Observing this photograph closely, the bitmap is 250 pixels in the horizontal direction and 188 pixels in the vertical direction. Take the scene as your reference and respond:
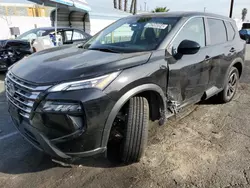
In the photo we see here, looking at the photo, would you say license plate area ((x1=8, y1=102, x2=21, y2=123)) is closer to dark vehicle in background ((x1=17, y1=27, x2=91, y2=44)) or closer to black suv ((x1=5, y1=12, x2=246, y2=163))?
black suv ((x1=5, y1=12, x2=246, y2=163))

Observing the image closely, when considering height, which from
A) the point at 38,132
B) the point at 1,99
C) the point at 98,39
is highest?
the point at 98,39

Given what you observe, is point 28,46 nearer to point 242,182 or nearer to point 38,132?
point 38,132

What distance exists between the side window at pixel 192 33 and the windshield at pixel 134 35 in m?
0.16

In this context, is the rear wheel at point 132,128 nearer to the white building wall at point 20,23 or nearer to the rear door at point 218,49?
the rear door at point 218,49

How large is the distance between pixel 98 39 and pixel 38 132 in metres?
1.90

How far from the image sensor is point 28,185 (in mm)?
2383

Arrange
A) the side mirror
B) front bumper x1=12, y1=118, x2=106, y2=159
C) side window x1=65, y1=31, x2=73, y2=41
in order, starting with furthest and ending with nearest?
side window x1=65, y1=31, x2=73, y2=41 < the side mirror < front bumper x1=12, y1=118, x2=106, y2=159

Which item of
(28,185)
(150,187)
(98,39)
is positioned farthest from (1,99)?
(150,187)

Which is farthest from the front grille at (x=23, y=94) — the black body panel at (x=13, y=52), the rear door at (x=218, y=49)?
the black body panel at (x=13, y=52)

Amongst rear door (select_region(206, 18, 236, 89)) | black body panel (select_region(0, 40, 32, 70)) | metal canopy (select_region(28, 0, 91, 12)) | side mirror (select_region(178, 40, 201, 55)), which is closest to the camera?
side mirror (select_region(178, 40, 201, 55))

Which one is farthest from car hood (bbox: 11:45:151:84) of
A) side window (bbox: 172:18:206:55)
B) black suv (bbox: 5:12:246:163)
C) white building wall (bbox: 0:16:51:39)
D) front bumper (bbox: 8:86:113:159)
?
white building wall (bbox: 0:16:51:39)

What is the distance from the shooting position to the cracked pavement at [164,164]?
242 centimetres

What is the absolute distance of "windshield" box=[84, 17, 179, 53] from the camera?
9.69 feet

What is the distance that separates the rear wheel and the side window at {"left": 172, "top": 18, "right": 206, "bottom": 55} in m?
0.91
